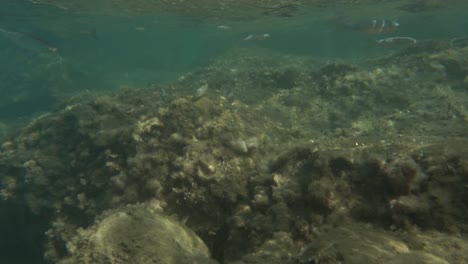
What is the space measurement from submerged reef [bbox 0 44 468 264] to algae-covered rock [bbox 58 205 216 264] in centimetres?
2

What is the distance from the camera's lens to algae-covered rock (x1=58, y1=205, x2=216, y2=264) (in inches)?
154

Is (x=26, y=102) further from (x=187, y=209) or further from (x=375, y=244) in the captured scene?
(x=375, y=244)

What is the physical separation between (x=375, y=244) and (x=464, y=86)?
1253 cm

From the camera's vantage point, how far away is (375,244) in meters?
3.25

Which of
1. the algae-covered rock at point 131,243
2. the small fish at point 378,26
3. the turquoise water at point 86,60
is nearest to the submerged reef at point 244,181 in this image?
the algae-covered rock at point 131,243

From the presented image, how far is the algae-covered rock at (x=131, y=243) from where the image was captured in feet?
12.9

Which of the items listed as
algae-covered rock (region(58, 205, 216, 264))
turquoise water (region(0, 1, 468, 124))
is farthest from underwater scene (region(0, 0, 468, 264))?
turquoise water (region(0, 1, 468, 124))

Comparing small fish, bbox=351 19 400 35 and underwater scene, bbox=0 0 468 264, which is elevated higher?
small fish, bbox=351 19 400 35

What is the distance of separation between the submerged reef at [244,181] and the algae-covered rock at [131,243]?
0.05ft

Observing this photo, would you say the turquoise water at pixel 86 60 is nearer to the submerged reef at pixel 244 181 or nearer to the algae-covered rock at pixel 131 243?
the submerged reef at pixel 244 181

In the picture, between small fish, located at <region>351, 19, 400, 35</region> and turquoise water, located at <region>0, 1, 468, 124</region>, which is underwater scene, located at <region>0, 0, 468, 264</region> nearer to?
small fish, located at <region>351, 19, 400, 35</region>

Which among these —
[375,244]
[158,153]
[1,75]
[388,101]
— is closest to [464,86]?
[388,101]

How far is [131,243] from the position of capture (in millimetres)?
4008

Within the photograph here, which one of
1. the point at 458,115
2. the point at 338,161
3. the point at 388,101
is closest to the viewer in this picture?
the point at 338,161
